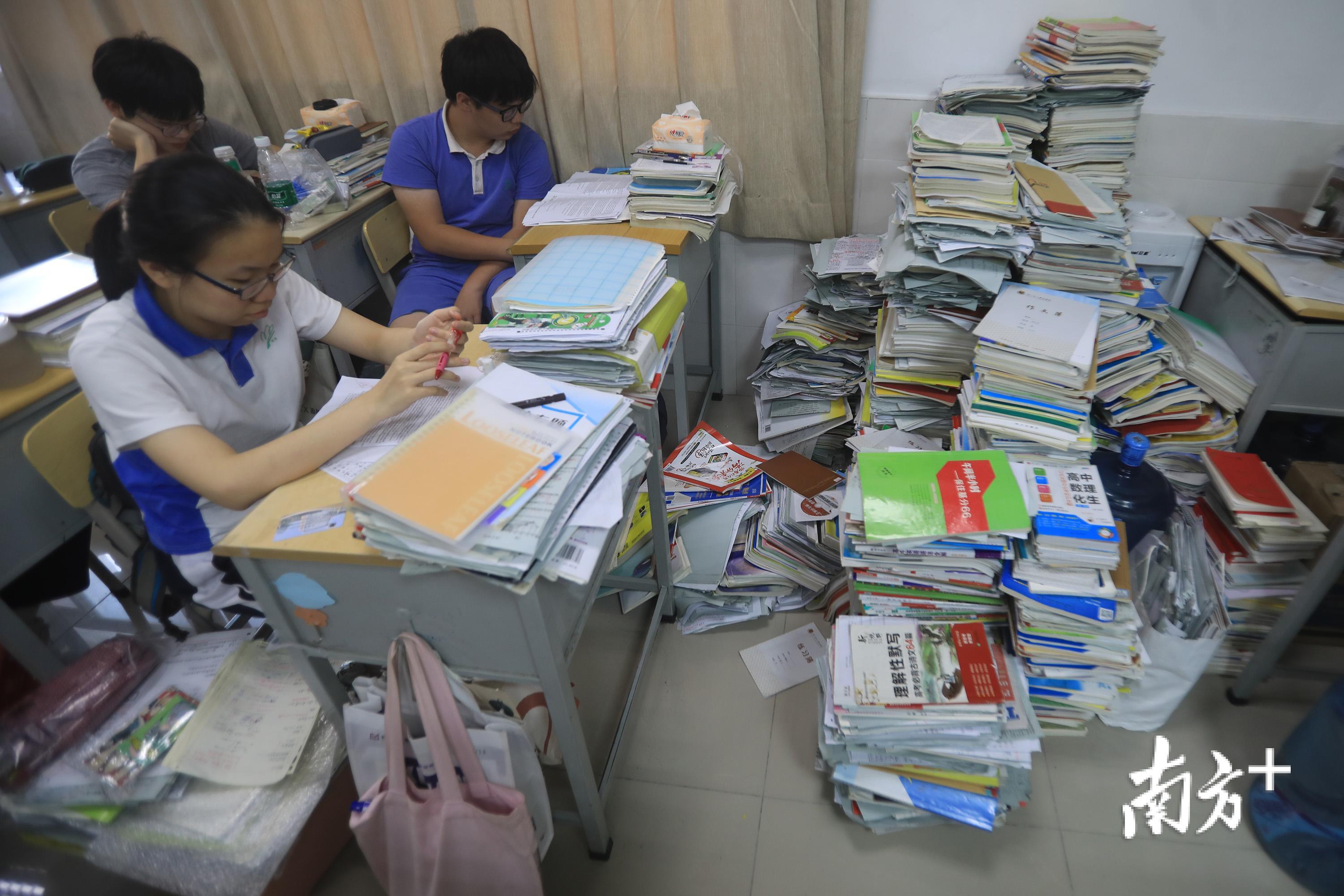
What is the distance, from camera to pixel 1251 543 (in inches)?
61.1

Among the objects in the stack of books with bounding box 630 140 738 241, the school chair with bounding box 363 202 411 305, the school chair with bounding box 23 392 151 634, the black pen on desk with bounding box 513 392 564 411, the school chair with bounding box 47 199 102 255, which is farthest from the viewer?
the school chair with bounding box 47 199 102 255

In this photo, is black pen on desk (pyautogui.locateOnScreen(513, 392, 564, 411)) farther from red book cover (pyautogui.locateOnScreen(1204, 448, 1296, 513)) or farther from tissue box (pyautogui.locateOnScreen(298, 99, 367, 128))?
tissue box (pyautogui.locateOnScreen(298, 99, 367, 128))

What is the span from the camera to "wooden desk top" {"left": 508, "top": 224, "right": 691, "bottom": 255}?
6.37 ft

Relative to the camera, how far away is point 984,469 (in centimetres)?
143

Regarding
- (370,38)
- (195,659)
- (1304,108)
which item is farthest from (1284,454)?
(370,38)

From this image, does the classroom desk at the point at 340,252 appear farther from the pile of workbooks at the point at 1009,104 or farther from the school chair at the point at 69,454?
the pile of workbooks at the point at 1009,104

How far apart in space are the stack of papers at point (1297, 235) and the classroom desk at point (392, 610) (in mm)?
1989

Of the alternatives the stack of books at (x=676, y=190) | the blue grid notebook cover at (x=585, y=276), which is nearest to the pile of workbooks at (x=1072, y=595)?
the blue grid notebook cover at (x=585, y=276)

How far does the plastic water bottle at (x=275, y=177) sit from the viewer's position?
2199mm

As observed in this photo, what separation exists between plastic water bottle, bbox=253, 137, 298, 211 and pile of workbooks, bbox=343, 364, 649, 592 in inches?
62.1

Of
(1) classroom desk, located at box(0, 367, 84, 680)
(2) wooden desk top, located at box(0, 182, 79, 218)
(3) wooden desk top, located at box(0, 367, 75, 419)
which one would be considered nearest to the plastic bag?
(1) classroom desk, located at box(0, 367, 84, 680)

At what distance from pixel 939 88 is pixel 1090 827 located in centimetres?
203

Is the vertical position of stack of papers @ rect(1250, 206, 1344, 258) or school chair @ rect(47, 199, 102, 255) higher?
school chair @ rect(47, 199, 102, 255)

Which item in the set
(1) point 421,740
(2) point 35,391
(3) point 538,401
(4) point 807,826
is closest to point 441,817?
(1) point 421,740
